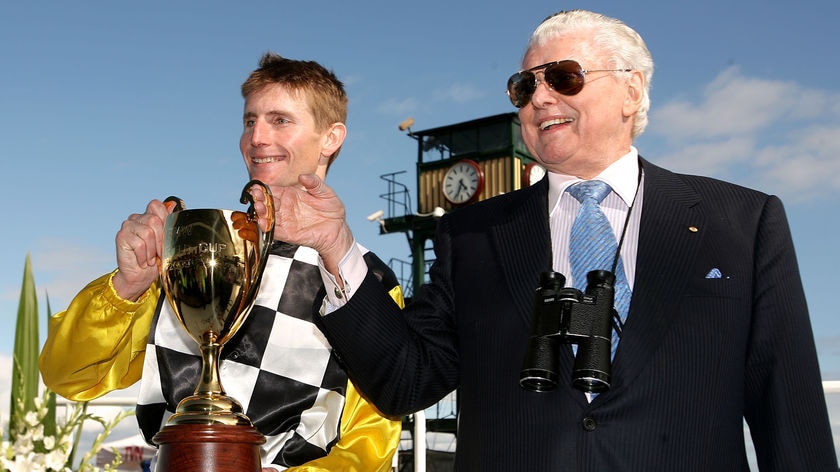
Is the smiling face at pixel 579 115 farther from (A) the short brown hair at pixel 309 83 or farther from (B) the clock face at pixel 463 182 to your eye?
(B) the clock face at pixel 463 182

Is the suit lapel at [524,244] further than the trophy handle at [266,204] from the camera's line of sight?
Yes

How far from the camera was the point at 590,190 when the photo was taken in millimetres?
2557

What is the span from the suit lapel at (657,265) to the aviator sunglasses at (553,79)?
0.36 metres

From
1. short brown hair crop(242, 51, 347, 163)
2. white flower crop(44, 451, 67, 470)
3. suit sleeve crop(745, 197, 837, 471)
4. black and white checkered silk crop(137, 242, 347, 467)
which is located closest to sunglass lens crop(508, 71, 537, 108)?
short brown hair crop(242, 51, 347, 163)

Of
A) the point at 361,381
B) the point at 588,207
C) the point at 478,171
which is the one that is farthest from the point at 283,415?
the point at 478,171

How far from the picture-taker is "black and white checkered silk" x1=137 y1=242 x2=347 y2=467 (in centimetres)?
246

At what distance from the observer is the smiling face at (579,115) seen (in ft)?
8.54

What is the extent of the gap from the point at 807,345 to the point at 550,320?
73cm

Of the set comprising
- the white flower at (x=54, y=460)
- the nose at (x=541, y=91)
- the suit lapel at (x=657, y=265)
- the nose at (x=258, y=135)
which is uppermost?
the nose at (x=541, y=91)

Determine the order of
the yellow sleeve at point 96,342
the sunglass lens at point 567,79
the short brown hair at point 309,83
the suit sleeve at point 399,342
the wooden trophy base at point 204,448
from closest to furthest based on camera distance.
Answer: the wooden trophy base at point 204,448 → the suit sleeve at point 399,342 → the yellow sleeve at point 96,342 → the sunglass lens at point 567,79 → the short brown hair at point 309,83

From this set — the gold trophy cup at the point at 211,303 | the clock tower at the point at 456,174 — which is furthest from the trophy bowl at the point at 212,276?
the clock tower at the point at 456,174

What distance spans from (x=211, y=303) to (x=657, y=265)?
121cm

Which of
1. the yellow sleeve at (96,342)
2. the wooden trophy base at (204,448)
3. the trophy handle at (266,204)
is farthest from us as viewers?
the yellow sleeve at (96,342)

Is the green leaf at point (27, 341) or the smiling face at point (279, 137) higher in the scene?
the smiling face at point (279, 137)
